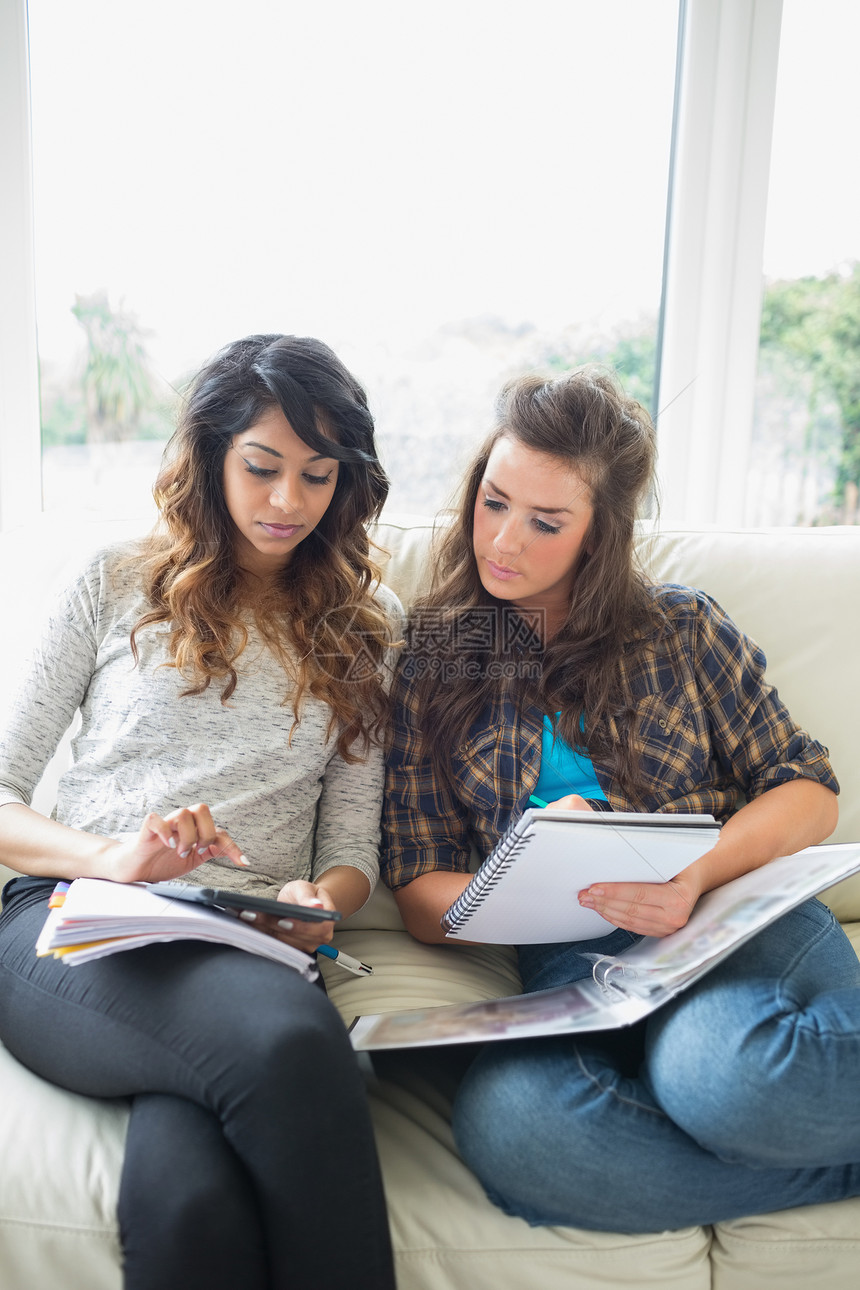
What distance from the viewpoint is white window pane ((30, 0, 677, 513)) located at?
1.69m

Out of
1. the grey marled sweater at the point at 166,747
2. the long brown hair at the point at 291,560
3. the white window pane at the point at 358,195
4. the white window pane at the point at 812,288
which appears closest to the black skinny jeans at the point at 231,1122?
the grey marled sweater at the point at 166,747

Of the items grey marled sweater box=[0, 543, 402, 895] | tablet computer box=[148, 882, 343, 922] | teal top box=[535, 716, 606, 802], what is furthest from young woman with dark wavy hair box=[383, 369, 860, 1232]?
tablet computer box=[148, 882, 343, 922]

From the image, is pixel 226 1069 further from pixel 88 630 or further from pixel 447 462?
pixel 447 462

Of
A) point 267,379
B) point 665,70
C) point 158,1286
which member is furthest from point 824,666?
point 665,70

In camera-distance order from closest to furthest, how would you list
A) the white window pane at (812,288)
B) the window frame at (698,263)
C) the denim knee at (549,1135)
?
the denim knee at (549,1135)
the window frame at (698,263)
the white window pane at (812,288)

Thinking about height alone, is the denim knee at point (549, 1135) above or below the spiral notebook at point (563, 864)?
below

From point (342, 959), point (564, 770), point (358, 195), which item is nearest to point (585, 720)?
point (564, 770)

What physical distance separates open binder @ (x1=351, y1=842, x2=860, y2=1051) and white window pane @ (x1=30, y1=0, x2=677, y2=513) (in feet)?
3.67

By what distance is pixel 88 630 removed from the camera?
3.82ft

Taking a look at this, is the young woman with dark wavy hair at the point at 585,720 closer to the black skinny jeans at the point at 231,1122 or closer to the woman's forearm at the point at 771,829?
the woman's forearm at the point at 771,829

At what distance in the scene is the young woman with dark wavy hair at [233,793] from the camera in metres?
0.77

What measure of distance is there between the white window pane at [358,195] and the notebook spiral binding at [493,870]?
3.51 ft

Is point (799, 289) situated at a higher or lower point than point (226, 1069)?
higher

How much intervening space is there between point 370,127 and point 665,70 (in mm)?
593
